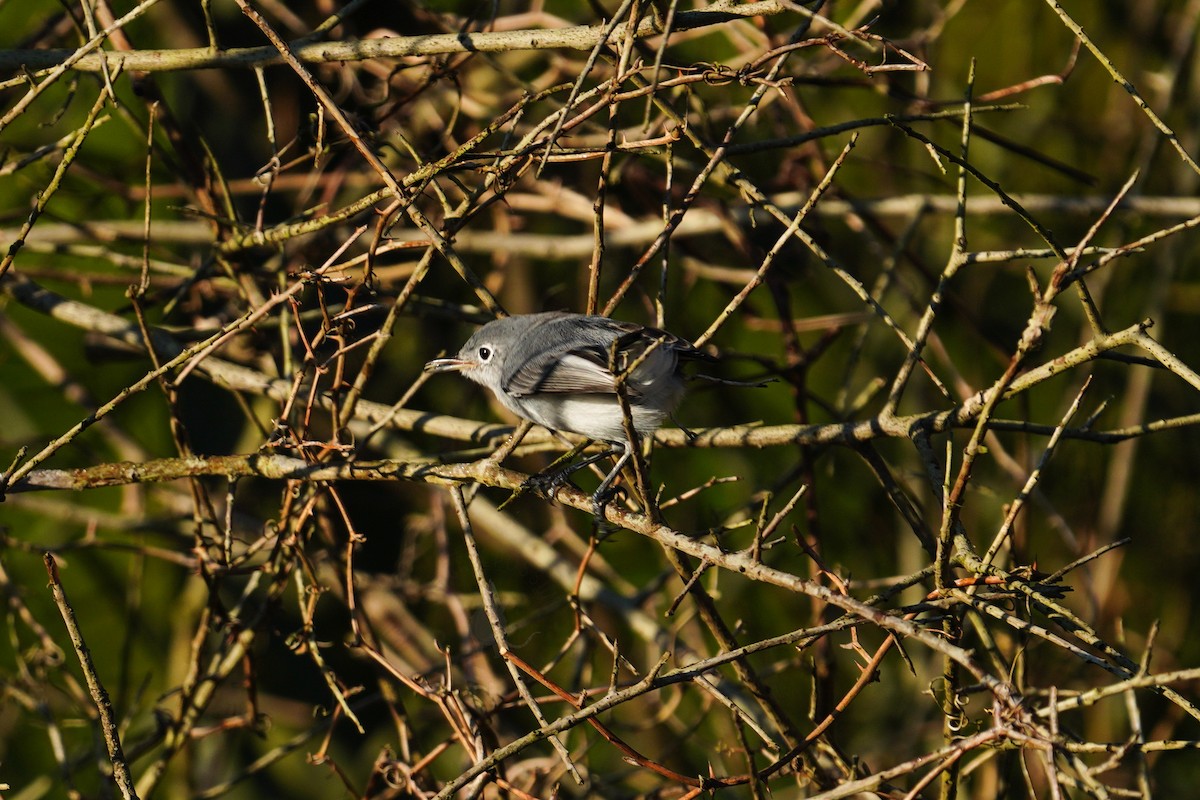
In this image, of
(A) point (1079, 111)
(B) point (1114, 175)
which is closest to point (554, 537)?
(B) point (1114, 175)

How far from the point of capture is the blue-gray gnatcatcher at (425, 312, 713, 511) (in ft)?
11.2

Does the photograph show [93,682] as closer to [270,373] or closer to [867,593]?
[270,373]

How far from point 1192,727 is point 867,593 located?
1934mm

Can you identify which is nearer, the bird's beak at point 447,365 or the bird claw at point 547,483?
the bird claw at point 547,483

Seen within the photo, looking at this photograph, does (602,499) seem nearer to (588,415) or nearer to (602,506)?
(602,506)

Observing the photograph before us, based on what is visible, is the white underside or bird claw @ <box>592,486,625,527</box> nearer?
bird claw @ <box>592,486,625,527</box>

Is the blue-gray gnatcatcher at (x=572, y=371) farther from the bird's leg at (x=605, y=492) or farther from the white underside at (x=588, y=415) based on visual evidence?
the bird's leg at (x=605, y=492)

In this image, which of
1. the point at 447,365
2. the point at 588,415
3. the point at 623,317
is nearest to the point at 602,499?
the point at 588,415

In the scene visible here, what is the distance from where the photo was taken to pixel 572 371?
11.8 feet

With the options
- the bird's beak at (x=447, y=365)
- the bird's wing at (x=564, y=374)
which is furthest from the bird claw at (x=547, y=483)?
the bird's beak at (x=447, y=365)

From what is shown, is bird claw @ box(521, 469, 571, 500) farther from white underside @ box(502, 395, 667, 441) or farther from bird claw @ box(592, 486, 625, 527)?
white underside @ box(502, 395, 667, 441)

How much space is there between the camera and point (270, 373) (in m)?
4.20

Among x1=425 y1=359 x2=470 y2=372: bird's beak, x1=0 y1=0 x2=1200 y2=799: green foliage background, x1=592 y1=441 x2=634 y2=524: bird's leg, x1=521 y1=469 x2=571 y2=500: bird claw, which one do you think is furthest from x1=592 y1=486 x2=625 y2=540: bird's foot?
x1=0 y1=0 x2=1200 y2=799: green foliage background

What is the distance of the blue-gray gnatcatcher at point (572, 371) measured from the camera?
11.2 feet
